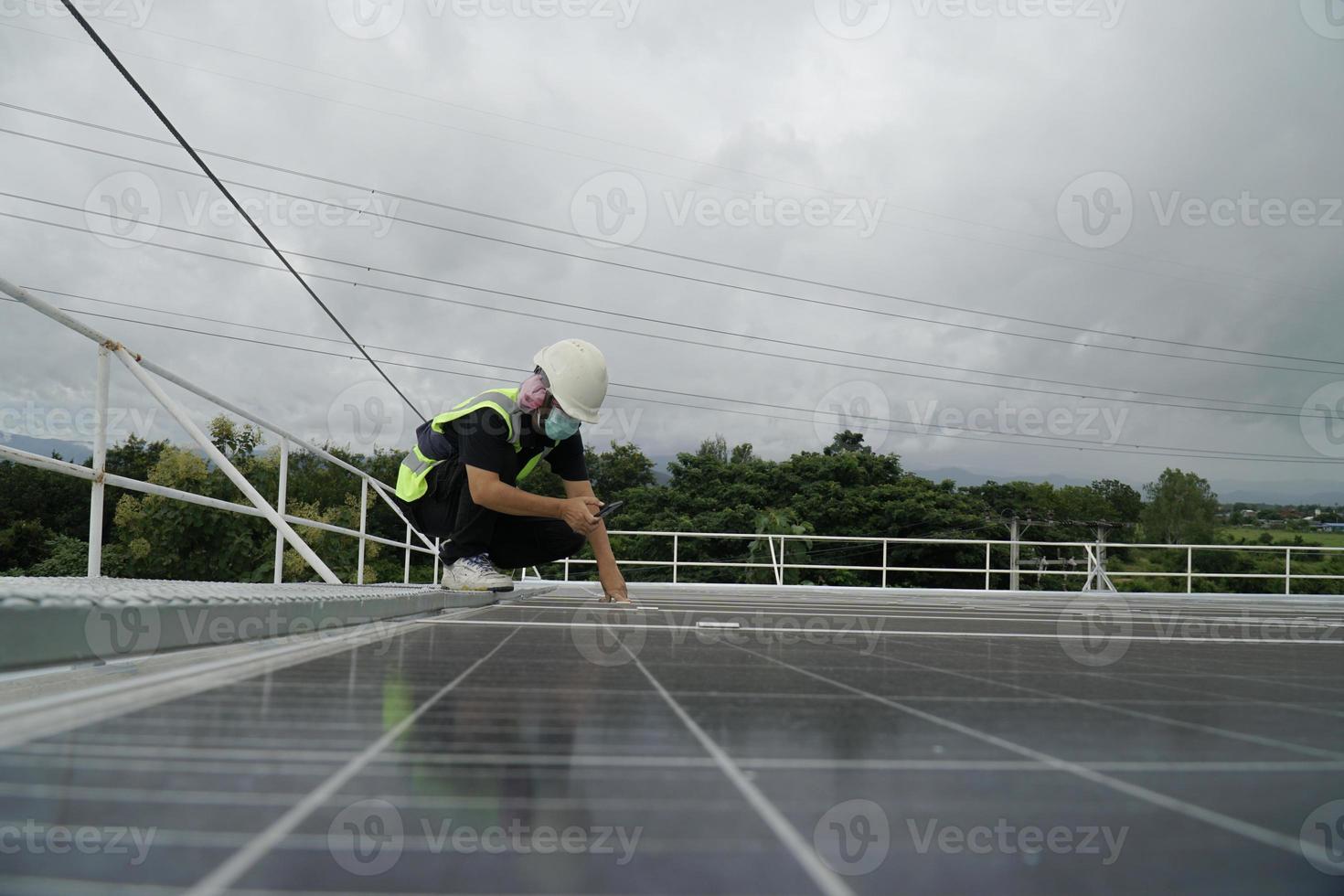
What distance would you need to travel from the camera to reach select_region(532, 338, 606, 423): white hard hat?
166 inches

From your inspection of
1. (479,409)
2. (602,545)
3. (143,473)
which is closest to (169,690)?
(479,409)

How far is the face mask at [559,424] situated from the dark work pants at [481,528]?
1.68 ft

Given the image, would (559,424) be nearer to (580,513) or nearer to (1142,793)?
(580,513)

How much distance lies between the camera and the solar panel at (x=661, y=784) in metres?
0.63

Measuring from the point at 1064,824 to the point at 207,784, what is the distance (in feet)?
2.69

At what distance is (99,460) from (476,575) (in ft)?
7.00

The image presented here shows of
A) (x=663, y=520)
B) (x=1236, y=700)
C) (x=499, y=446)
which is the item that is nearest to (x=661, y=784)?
(x=1236, y=700)

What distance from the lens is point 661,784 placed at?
0.85 metres

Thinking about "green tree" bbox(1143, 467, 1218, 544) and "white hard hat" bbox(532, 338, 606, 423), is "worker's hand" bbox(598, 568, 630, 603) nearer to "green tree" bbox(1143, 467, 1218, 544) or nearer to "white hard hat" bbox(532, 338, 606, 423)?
"white hard hat" bbox(532, 338, 606, 423)

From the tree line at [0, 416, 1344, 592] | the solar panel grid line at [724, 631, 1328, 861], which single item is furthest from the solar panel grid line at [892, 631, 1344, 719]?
the tree line at [0, 416, 1344, 592]

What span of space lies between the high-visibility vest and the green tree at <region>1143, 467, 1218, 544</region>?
3165 inches

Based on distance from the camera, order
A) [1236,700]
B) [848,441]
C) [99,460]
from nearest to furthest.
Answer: [1236,700], [99,460], [848,441]

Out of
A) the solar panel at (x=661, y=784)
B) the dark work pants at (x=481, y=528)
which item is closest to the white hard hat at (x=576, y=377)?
the dark work pants at (x=481, y=528)

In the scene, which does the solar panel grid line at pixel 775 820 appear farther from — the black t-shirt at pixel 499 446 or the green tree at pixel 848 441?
the green tree at pixel 848 441
